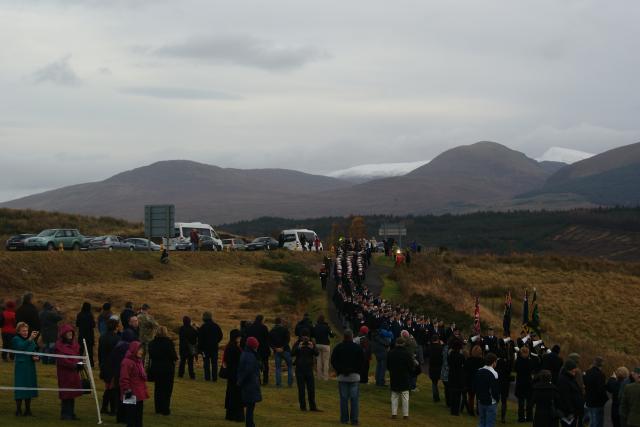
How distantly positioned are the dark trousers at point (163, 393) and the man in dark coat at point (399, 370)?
455 cm

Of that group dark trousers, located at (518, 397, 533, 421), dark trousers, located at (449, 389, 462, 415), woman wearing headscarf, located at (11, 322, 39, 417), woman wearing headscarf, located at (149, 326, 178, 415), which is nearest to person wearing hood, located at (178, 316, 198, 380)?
woman wearing headscarf, located at (149, 326, 178, 415)

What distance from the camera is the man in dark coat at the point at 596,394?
20156 mm

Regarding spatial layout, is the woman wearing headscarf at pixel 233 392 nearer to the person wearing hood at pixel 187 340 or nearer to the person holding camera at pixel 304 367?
the person holding camera at pixel 304 367

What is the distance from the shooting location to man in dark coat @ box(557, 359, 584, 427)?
60.9 ft

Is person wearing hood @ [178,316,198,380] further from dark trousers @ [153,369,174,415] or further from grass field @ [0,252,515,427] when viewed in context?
dark trousers @ [153,369,174,415]

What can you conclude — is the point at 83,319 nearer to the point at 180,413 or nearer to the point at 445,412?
the point at 180,413

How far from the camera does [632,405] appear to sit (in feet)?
59.8

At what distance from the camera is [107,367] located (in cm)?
1795

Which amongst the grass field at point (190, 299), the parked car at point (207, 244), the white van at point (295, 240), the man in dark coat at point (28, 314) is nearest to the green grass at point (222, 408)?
the grass field at point (190, 299)

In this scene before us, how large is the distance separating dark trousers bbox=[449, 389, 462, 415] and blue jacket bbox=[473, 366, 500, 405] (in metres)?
3.44

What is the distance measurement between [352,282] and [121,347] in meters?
33.1

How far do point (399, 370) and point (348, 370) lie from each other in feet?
4.50

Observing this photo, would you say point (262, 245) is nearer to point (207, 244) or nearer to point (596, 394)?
point (207, 244)

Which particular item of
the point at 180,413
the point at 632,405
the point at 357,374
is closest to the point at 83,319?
the point at 180,413
